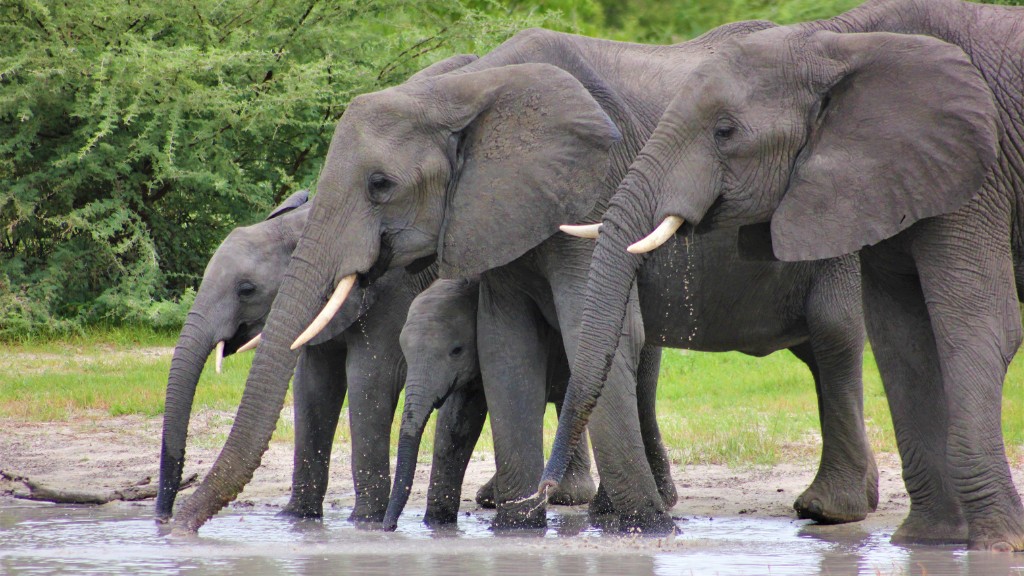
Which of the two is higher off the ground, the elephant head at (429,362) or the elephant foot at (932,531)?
the elephant head at (429,362)

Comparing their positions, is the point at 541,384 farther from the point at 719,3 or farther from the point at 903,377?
the point at 719,3

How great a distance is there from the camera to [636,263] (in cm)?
600

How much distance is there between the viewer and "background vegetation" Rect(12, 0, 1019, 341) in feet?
50.3

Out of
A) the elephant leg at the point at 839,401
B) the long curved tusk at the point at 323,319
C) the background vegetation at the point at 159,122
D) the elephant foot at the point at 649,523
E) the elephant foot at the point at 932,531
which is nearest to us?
the long curved tusk at the point at 323,319

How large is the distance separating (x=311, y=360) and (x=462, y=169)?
1983 millimetres

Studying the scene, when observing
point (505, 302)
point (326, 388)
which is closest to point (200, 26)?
point (326, 388)

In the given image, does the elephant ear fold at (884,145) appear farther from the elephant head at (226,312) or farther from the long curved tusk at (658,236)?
the elephant head at (226,312)

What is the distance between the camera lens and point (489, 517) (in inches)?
326

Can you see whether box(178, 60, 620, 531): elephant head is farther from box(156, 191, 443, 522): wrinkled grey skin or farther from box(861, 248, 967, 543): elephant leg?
box(861, 248, 967, 543): elephant leg

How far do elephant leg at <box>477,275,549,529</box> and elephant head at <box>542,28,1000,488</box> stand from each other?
126 cm

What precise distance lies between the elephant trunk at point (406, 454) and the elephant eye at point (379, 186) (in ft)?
3.77

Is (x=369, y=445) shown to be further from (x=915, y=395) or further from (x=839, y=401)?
(x=915, y=395)

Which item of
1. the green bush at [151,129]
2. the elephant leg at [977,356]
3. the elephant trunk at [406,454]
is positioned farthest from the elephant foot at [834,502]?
the green bush at [151,129]

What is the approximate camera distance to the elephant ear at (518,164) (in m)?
6.96
